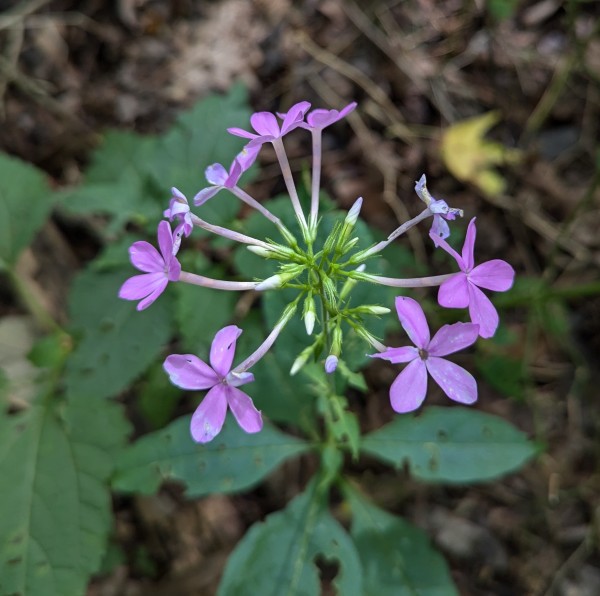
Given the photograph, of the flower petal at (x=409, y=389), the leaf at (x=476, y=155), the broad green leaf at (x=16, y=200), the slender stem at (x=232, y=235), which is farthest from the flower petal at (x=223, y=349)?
the leaf at (x=476, y=155)

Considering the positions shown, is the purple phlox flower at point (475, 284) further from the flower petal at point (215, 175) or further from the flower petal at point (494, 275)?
the flower petal at point (215, 175)

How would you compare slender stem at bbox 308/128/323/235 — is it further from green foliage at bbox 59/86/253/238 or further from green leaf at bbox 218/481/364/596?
green leaf at bbox 218/481/364/596

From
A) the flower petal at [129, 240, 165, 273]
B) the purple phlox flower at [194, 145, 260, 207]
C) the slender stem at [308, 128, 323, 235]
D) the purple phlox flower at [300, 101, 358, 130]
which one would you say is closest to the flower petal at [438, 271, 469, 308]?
the slender stem at [308, 128, 323, 235]

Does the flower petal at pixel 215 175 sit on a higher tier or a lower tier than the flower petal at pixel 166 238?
lower

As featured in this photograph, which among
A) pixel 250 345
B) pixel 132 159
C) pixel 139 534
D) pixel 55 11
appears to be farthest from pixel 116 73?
pixel 139 534

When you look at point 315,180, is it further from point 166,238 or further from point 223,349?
point 223,349

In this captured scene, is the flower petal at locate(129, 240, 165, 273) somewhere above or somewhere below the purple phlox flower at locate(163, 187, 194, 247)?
below
